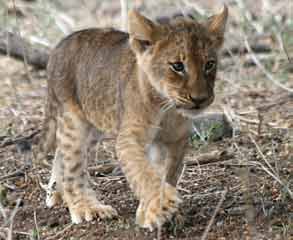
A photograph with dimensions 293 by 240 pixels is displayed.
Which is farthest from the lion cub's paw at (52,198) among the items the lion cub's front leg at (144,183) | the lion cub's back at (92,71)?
the lion cub's front leg at (144,183)

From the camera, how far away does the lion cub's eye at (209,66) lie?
16.9 feet

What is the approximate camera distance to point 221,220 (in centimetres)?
539

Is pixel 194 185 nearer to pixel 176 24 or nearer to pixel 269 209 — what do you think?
pixel 269 209

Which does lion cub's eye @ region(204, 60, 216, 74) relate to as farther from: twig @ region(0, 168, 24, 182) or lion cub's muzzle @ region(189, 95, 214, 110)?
twig @ region(0, 168, 24, 182)

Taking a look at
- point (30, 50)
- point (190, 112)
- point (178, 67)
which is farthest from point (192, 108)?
point (30, 50)

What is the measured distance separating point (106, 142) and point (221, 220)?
114 inches

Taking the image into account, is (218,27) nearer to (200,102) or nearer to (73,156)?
(200,102)

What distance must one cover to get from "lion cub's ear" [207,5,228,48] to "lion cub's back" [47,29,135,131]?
0.65 meters

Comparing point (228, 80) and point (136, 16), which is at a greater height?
point (136, 16)

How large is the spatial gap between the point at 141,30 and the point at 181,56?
409mm

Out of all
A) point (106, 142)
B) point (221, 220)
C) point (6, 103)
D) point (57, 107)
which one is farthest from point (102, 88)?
point (6, 103)

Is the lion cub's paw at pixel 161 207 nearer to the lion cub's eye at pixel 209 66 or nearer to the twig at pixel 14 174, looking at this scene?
the lion cub's eye at pixel 209 66

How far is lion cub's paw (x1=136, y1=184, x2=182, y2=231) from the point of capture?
500cm

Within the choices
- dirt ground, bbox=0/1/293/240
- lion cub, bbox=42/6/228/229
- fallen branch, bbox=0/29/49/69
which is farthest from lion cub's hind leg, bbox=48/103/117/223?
fallen branch, bbox=0/29/49/69
